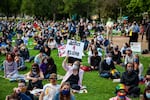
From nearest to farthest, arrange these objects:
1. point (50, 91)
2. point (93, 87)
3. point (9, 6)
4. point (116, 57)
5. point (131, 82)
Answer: point (50, 91) < point (131, 82) < point (93, 87) < point (116, 57) < point (9, 6)

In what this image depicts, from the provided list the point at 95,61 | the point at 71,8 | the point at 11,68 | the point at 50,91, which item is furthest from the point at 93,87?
the point at 71,8

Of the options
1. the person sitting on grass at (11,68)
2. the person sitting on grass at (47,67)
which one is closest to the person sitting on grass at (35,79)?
the person sitting on grass at (47,67)

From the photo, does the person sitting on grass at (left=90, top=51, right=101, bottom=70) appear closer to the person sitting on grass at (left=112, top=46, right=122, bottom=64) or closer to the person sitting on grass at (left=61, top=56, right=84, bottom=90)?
the person sitting on grass at (left=112, top=46, right=122, bottom=64)

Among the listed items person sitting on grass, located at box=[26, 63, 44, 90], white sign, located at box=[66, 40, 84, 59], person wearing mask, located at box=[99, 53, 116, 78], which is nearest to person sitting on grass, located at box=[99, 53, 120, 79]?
person wearing mask, located at box=[99, 53, 116, 78]

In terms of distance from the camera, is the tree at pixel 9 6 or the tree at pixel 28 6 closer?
the tree at pixel 28 6

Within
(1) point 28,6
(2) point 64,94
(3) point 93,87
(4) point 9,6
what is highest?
(4) point 9,6

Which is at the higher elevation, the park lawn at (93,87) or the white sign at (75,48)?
the white sign at (75,48)

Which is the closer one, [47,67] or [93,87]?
[93,87]

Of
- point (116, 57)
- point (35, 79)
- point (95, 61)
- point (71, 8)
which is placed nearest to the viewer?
point (35, 79)

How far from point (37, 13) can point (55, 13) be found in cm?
414

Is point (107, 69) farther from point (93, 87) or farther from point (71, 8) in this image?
point (71, 8)

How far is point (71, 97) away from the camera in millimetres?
9477

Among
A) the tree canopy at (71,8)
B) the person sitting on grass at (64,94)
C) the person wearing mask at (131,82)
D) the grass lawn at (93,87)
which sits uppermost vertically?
the tree canopy at (71,8)

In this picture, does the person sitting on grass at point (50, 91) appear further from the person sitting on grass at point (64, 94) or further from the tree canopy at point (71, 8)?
the tree canopy at point (71, 8)
